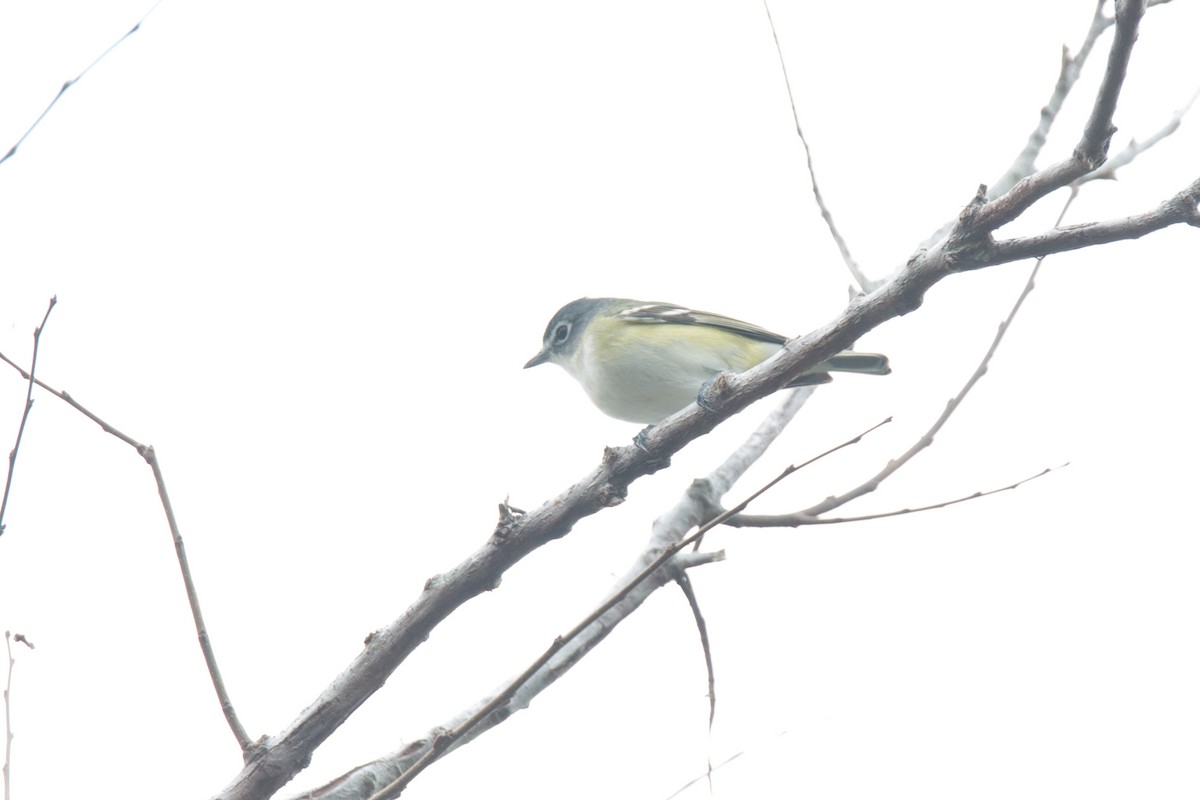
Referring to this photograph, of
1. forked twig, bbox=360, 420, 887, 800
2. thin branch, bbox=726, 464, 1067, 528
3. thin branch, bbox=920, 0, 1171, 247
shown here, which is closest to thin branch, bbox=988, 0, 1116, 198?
thin branch, bbox=920, 0, 1171, 247

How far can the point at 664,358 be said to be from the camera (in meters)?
6.71

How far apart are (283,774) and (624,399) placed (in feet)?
13.2

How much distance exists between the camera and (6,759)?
299 cm

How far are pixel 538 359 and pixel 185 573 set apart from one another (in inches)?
229

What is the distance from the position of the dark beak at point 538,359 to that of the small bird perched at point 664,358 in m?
0.91

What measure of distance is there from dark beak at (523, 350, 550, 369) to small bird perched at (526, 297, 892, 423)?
35.7 inches

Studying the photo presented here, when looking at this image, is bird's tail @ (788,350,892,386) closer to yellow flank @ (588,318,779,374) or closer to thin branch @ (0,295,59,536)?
yellow flank @ (588,318,779,374)

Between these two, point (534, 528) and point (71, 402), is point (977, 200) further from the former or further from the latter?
point (71, 402)

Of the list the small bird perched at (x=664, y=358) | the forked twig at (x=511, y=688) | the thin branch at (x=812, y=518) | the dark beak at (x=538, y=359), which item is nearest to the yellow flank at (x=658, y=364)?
the small bird perched at (x=664, y=358)

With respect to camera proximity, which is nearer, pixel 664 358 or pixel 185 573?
pixel 185 573

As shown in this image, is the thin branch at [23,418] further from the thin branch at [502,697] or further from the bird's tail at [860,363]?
the bird's tail at [860,363]

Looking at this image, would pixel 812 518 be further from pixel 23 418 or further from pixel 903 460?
pixel 23 418

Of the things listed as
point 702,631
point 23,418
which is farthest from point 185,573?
point 702,631

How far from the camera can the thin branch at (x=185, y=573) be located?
9.45 ft
